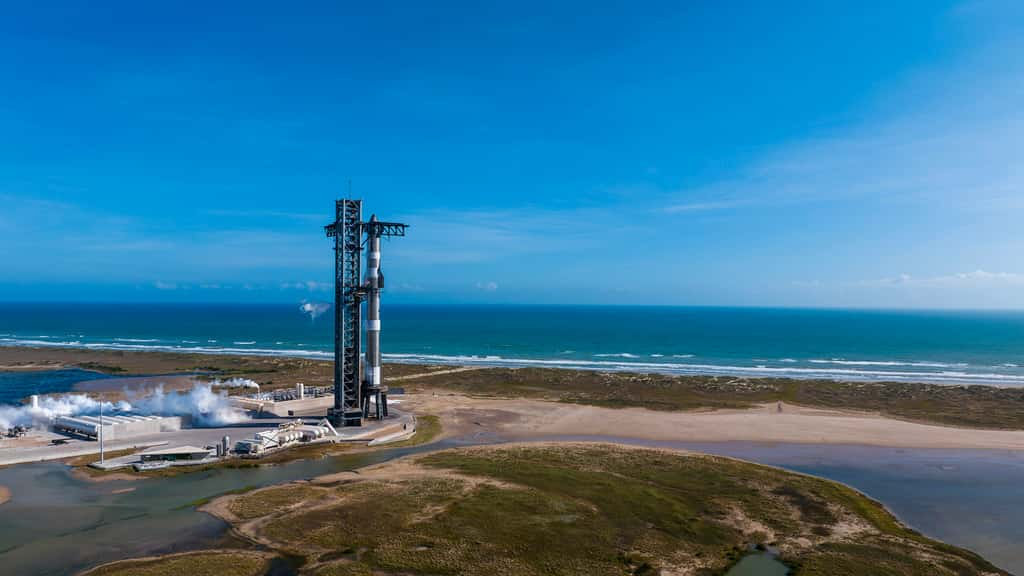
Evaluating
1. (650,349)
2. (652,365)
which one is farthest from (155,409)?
(650,349)

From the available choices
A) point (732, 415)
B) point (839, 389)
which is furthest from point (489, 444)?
point (839, 389)

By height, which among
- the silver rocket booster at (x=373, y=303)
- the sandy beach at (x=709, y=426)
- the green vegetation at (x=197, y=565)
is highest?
the silver rocket booster at (x=373, y=303)

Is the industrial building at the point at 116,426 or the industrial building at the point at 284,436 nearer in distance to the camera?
the industrial building at the point at 284,436

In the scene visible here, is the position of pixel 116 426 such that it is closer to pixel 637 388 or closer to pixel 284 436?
pixel 284 436

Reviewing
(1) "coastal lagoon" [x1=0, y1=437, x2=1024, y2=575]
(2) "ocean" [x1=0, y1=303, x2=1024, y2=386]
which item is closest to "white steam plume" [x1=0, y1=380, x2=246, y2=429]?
Answer: (1) "coastal lagoon" [x1=0, y1=437, x2=1024, y2=575]

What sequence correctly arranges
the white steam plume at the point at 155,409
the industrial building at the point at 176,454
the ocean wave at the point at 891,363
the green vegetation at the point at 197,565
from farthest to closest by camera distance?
the ocean wave at the point at 891,363 < the white steam plume at the point at 155,409 < the industrial building at the point at 176,454 < the green vegetation at the point at 197,565

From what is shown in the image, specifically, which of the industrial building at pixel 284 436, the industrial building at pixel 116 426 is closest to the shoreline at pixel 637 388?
the industrial building at pixel 284 436

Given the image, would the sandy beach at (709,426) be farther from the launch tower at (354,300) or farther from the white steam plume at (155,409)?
the white steam plume at (155,409)
